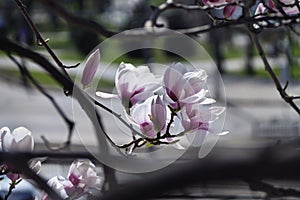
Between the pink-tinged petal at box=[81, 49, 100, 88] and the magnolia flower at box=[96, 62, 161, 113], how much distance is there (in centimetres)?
2

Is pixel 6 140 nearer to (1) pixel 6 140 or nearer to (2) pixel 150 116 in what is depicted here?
(1) pixel 6 140

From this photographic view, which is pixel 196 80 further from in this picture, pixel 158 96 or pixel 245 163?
pixel 245 163

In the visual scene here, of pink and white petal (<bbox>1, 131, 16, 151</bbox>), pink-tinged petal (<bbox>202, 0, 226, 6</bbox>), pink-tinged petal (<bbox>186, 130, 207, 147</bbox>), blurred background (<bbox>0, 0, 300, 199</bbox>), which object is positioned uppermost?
pink-tinged petal (<bbox>202, 0, 226, 6</bbox>)

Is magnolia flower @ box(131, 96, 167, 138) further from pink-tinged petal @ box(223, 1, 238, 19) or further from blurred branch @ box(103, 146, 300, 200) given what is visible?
blurred branch @ box(103, 146, 300, 200)

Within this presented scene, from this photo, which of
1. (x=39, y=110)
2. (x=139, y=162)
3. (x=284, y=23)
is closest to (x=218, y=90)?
(x=39, y=110)

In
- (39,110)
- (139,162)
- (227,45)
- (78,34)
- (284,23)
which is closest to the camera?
(139,162)

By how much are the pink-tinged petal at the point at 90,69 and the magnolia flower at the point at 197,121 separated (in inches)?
3.5

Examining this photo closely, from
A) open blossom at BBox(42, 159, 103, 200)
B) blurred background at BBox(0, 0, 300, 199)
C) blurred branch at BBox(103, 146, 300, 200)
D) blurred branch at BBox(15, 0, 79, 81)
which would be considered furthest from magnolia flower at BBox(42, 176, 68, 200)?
blurred background at BBox(0, 0, 300, 199)

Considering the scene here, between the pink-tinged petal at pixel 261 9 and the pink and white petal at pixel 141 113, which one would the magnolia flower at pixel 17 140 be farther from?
the pink-tinged petal at pixel 261 9

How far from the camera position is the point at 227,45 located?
11.8m

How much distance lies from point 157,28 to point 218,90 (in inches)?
205

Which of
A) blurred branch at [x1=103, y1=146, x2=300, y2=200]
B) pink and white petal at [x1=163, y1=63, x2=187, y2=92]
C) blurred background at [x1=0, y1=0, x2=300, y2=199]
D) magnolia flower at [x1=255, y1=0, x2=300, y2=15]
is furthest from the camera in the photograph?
blurred background at [x1=0, y1=0, x2=300, y2=199]

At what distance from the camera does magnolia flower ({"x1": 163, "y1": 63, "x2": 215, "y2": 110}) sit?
1.93 ft

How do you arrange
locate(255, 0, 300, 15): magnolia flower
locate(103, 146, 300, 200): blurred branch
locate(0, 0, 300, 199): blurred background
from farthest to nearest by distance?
locate(0, 0, 300, 199): blurred background < locate(255, 0, 300, 15): magnolia flower < locate(103, 146, 300, 200): blurred branch
